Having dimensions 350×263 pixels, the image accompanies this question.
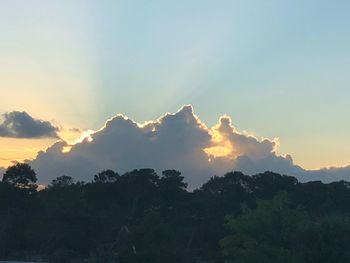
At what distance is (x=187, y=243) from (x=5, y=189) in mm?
22783

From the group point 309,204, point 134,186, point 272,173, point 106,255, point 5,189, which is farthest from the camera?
point 272,173

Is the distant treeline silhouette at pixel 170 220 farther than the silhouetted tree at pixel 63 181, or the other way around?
the silhouetted tree at pixel 63 181

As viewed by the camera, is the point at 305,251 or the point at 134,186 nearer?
the point at 305,251

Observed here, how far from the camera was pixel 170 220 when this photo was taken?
7994cm

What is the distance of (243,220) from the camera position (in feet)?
134

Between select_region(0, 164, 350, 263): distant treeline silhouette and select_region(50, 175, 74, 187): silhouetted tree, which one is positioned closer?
select_region(0, 164, 350, 263): distant treeline silhouette

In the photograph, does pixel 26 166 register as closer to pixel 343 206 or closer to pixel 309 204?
pixel 309 204

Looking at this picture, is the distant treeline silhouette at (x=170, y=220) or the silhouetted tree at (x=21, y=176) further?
the silhouetted tree at (x=21, y=176)

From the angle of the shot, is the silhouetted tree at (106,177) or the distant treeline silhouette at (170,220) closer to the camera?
the distant treeline silhouette at (170,220)

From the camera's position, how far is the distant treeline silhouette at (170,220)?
38656 millimetres

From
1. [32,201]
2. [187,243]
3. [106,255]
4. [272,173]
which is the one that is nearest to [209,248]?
[187,243]

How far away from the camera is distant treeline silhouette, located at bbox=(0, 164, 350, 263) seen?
38656 millimetres

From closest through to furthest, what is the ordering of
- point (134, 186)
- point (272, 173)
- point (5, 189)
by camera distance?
point (5, 189), point (134, 186), point (272, 173)

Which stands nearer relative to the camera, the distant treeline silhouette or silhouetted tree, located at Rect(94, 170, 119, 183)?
the distant treeline silhouette
